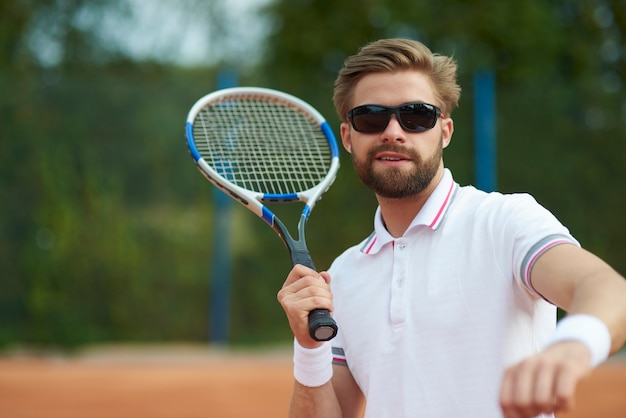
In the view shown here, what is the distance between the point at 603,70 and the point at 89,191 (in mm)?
5706

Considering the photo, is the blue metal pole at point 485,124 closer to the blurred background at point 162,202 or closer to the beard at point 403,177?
the blurred background at point 162,202

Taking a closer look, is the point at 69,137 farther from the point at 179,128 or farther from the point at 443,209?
the point at 443,209

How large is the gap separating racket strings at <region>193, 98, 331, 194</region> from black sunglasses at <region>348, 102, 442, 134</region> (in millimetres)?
697

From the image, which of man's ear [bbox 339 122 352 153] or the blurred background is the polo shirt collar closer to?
man's ear [bbox 339 122 352 153]

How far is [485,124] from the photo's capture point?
760cm

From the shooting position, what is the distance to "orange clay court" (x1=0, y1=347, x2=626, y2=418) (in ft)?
17.1

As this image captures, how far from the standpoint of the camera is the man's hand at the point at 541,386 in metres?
1.13

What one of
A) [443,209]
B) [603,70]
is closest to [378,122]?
[443,209]

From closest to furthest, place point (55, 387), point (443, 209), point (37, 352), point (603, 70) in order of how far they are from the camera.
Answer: point (443, 209) → point (55, 387) → point (37, 352) → point (603, 70)

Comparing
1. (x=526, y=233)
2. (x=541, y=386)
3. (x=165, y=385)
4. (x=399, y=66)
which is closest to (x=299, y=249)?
(x=399, y=66)

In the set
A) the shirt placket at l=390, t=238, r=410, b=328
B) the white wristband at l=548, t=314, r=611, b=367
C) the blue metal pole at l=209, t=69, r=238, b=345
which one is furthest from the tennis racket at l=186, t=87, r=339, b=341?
the blue metal pole at l=209, t=69, r=238, b=345

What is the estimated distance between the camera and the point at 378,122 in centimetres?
208

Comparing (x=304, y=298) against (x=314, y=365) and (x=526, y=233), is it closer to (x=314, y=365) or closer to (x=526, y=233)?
(x=314, y=365)

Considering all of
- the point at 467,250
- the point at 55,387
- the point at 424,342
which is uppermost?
the point at 467,250
